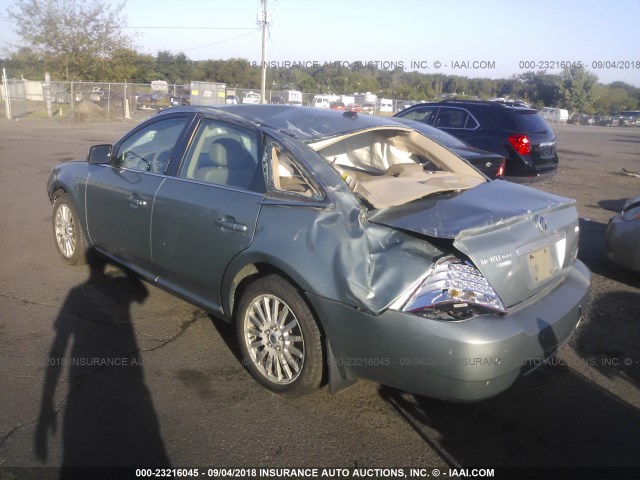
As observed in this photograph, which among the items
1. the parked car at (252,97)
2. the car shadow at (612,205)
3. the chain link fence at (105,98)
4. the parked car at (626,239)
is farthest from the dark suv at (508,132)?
the parked car at (252,97)

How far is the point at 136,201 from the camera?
436 centimetres

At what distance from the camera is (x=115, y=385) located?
3482 mm

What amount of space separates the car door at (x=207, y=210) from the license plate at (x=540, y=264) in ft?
5.36

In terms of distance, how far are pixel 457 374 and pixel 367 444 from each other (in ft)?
2.16

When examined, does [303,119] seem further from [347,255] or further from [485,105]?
[485,105]

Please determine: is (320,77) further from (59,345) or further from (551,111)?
(59,345)

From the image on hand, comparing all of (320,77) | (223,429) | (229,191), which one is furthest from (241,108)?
(320,77)

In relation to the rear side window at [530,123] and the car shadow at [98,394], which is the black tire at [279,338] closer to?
the car shadow at [98,394]

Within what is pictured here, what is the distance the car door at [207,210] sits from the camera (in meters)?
3.57

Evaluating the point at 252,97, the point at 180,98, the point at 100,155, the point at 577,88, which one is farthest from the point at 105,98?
the point at 577,88

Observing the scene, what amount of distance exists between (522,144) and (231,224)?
730cm

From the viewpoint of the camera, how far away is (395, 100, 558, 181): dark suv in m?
→ 9.52

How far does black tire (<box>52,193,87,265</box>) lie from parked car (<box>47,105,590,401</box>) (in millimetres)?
881

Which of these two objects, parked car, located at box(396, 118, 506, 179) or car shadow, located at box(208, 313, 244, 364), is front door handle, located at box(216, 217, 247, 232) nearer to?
car shadow, located at box(208, 313, 244, 364)
